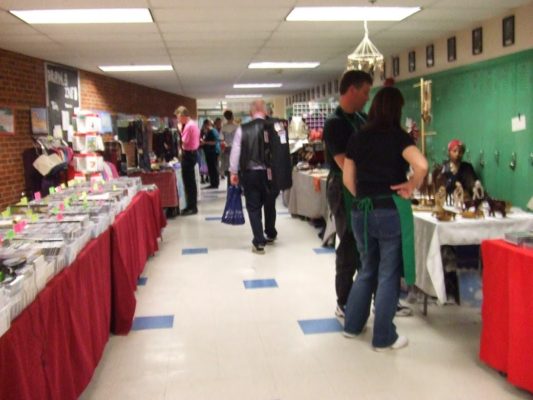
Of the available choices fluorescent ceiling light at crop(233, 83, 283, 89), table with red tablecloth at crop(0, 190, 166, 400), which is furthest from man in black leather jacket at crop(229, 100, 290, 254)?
fluorescent ceiling light at crop(233, 83, 283, 89)

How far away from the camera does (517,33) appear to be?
538 cm

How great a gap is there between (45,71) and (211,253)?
396cm

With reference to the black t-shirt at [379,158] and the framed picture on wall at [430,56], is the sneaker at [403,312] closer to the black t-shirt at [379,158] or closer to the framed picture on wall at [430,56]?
the black t-shirt at [379,158]

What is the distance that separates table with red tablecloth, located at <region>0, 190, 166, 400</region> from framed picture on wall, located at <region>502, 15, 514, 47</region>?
3.89 m

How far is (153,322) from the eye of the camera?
13.1 ft

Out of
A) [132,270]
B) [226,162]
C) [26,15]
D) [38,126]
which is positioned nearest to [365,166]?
[132,270]

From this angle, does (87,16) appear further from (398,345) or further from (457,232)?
(398,345)

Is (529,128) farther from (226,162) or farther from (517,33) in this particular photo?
(226,162)

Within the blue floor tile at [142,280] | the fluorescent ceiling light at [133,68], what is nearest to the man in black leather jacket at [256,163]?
the blue floor tile at [142,280]

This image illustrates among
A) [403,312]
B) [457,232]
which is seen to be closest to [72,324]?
[457,232]

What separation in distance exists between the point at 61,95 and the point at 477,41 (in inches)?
227

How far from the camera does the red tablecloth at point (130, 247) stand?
146 inches

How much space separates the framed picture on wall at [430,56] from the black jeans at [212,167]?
6.39m

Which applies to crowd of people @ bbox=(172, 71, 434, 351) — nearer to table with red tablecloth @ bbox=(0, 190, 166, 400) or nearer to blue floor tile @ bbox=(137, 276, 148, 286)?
table with red tablecloth @ bbox=(0, 190, 166, 400)
